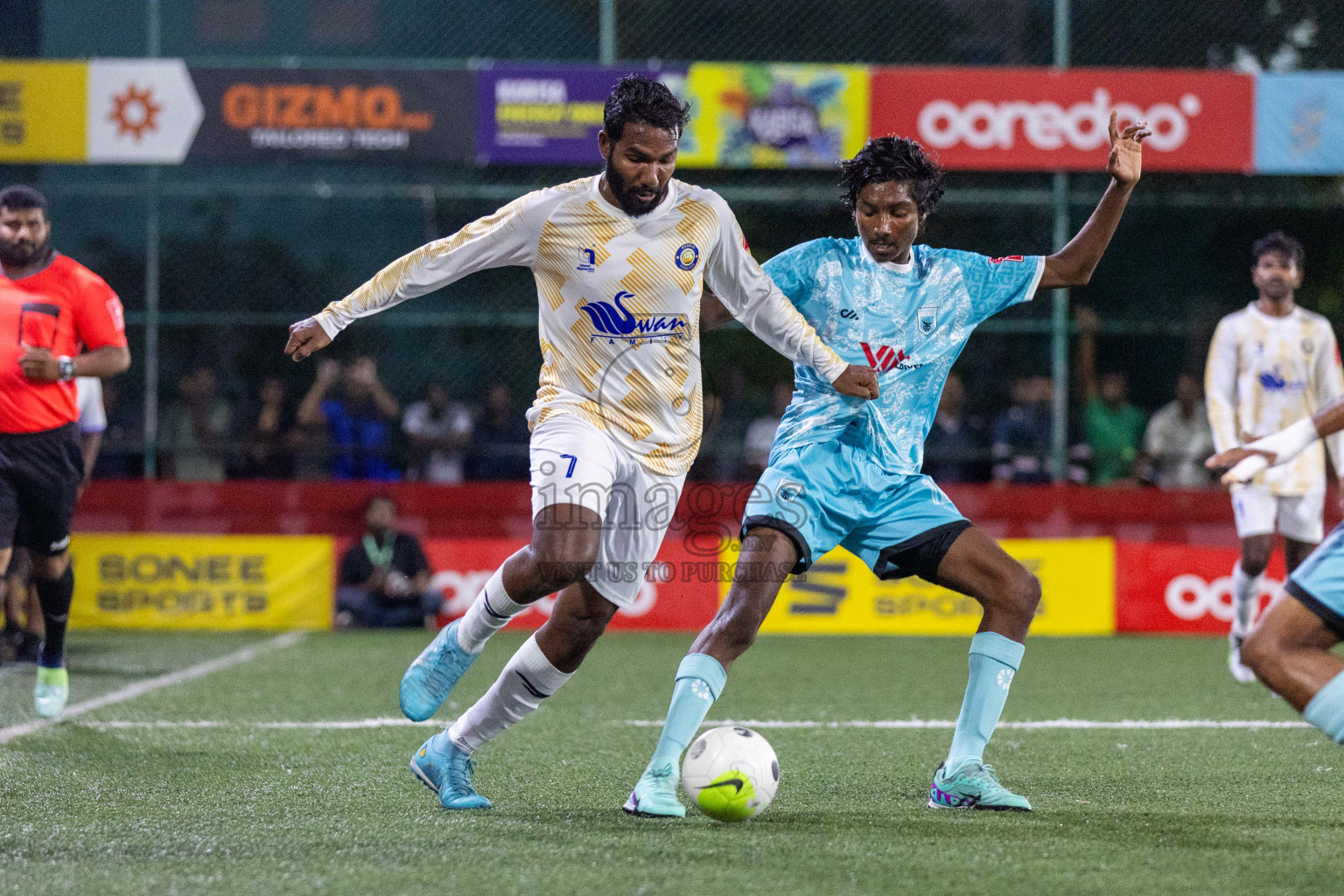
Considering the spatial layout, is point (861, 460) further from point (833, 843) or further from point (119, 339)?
point (119, 339)

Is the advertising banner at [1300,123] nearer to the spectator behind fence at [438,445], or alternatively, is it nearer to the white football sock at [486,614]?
the spectator behind fence at [438,445]

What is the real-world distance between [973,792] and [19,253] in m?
4.76

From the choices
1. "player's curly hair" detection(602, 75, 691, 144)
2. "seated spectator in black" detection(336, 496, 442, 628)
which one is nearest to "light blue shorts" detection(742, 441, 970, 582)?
"player's curly hair" detection(602, 75, 691, 144)

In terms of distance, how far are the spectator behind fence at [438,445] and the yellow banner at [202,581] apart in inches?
57.0

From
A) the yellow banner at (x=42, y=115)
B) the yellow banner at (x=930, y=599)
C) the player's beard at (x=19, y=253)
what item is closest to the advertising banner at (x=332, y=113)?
the yellow banner at (x=42, y=115)

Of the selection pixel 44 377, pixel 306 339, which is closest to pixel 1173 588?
pixel 44 377

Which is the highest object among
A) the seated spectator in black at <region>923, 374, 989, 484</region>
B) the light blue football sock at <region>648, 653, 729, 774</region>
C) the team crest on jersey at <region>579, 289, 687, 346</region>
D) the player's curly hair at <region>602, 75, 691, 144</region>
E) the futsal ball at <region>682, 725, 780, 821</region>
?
the player's curly hair at <region>602, 75, 691, 144</region>

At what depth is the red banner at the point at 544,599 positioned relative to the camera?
11.6m

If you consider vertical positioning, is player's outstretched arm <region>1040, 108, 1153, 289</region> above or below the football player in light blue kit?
above

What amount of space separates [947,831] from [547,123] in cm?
942

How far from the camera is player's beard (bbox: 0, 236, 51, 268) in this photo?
660 centimetres

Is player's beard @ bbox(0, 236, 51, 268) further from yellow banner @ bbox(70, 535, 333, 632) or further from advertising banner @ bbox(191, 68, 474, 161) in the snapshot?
advertising banner @ bbox(191, 68, 474, 161)

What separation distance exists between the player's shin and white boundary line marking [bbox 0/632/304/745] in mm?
278

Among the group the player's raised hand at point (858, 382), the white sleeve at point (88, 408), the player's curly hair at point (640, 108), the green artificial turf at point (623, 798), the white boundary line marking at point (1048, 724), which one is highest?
the player's curly hair at point (640, 108)
